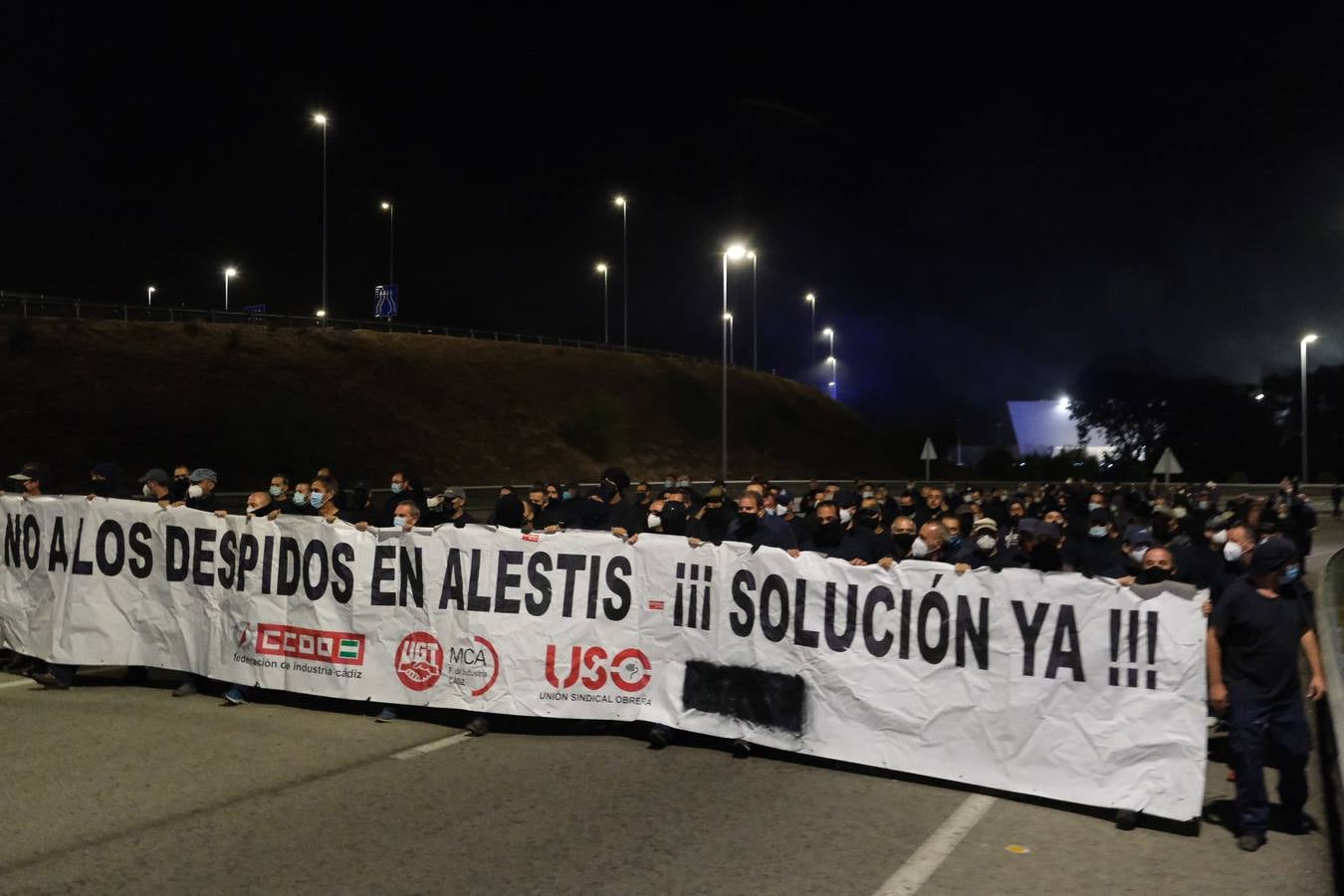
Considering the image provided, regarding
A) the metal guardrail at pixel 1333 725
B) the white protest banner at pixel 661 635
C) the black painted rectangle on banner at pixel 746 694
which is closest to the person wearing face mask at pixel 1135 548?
the metal guardrail at pixel 1333 725

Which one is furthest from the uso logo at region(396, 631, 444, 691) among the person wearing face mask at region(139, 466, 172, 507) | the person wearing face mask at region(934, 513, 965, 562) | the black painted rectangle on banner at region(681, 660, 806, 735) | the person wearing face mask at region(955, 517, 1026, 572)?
the person wearing face mask at region(934, 513, 965, 562)

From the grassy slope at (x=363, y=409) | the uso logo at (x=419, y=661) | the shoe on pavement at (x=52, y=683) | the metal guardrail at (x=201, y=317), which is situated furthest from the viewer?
the metal guardrail at (x=201, y=317)

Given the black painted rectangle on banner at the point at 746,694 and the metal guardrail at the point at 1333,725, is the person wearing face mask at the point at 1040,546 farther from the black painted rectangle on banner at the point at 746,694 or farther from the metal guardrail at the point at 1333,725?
the black painted rectangle on banner at the point at 746,694

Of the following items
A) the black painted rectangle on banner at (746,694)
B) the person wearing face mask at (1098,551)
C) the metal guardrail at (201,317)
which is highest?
the metal guardrail at (201,317)

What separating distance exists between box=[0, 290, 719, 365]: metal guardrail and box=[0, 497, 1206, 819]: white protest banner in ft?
162

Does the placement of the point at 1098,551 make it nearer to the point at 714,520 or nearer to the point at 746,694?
the point at 714,520

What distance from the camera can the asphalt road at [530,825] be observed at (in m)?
4.87

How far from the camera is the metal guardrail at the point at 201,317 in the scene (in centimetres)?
5216

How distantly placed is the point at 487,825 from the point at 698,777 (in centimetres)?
158

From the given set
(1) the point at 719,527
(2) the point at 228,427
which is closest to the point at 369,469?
(2) the point at 228,427

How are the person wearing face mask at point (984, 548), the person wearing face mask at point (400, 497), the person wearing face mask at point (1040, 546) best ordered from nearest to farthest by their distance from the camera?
the person wearing face mask at point (984, 548)
the person wearing face mask at point (1040, 546)
the person wearing face mask at point (400, 497)

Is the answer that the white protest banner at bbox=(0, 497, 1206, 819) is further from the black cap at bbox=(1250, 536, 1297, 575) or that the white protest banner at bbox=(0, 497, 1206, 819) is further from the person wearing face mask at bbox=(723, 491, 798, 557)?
the person wearing face mask at bbox=(723, 491, 798, 557)

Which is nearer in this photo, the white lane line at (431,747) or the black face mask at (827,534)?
the white lane line at (431,747)

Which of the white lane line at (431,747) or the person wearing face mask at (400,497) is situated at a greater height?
the person wearing face mask at (400,497)
